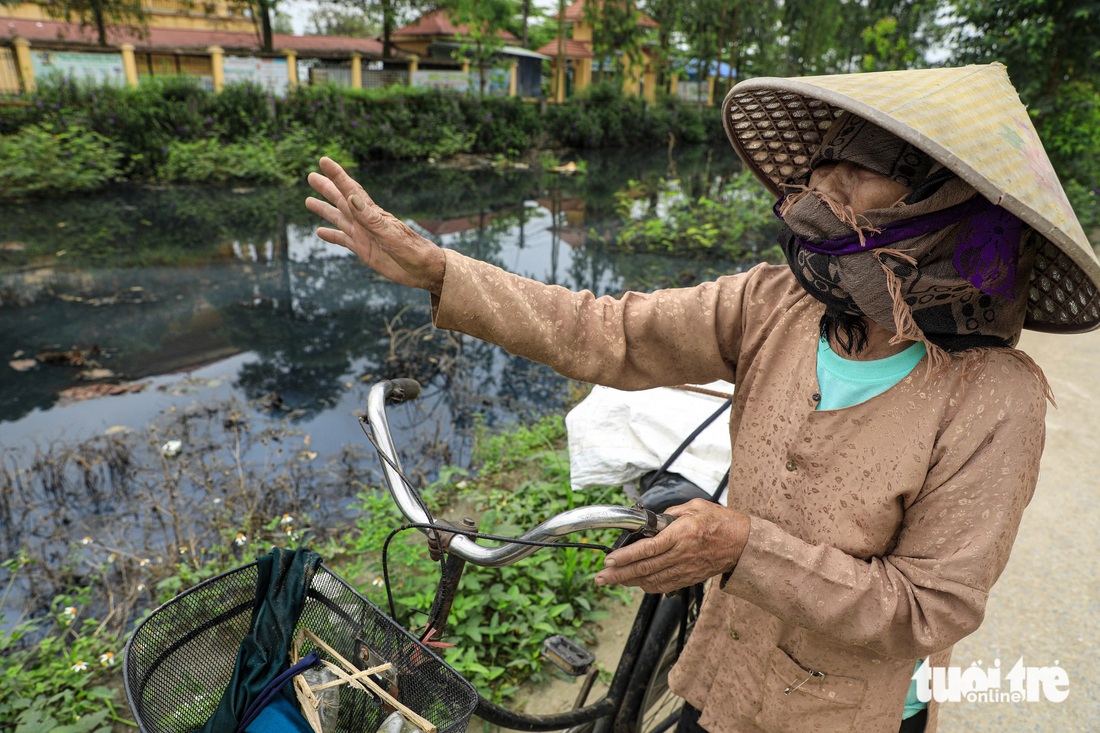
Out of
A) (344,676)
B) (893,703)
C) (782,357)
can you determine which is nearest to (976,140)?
Answer: (782,357)

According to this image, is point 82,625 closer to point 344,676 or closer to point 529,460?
point 529,460

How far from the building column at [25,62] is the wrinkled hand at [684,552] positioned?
17.1 meters

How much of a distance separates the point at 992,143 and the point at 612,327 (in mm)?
681

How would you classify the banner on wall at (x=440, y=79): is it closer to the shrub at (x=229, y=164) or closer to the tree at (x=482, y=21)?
the tree at (x=482, y=21)

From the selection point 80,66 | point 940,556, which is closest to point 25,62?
point 80,66

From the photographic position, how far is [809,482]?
1250 millimetres

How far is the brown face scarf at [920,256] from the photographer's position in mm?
1064

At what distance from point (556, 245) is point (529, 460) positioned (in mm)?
6034

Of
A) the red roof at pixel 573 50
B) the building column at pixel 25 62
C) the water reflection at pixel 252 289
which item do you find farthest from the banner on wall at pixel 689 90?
the building column at pixel 25 62

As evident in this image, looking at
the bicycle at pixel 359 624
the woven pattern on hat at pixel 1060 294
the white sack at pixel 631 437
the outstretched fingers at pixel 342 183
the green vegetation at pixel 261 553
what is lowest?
the green vegetation at pixel 261 553

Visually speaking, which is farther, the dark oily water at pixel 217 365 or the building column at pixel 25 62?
the building column at pixel 25 62

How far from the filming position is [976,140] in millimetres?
1007

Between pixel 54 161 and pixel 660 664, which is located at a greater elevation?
pixel 660 664

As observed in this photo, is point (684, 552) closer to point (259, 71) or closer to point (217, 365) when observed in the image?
point (217, 365)
